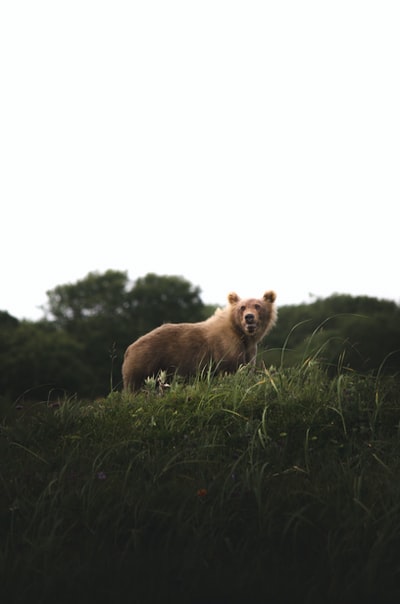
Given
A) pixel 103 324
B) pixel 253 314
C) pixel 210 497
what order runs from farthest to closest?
1. pixel 103 324
2. pixel 253 314
3. pixel 210 497

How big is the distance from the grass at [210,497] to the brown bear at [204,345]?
1.99m

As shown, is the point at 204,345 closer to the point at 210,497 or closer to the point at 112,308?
the point at 210,497

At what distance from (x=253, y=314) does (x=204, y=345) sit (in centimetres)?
89

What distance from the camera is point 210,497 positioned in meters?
5.26

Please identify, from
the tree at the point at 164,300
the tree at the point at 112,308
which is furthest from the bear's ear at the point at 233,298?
the tree at the point at 164,300

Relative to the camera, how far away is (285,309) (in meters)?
32.6

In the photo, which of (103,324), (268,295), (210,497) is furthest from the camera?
(103,324)

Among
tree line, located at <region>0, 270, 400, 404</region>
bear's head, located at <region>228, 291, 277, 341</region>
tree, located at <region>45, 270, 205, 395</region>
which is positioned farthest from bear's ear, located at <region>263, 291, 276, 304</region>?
tree, located at <region>45, 270, 205, 395</region>

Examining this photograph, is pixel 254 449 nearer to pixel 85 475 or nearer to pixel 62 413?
pixel 85 475

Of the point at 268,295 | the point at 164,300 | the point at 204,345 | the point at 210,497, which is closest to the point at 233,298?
the point at 268,295

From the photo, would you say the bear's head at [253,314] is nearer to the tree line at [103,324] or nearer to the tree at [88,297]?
the tree line at [103,324]

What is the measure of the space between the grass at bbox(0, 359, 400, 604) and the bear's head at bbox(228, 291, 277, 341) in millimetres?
2176

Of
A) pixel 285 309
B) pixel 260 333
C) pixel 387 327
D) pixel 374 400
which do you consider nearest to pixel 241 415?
pixel 374 400

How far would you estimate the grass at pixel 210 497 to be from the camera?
4227mm
